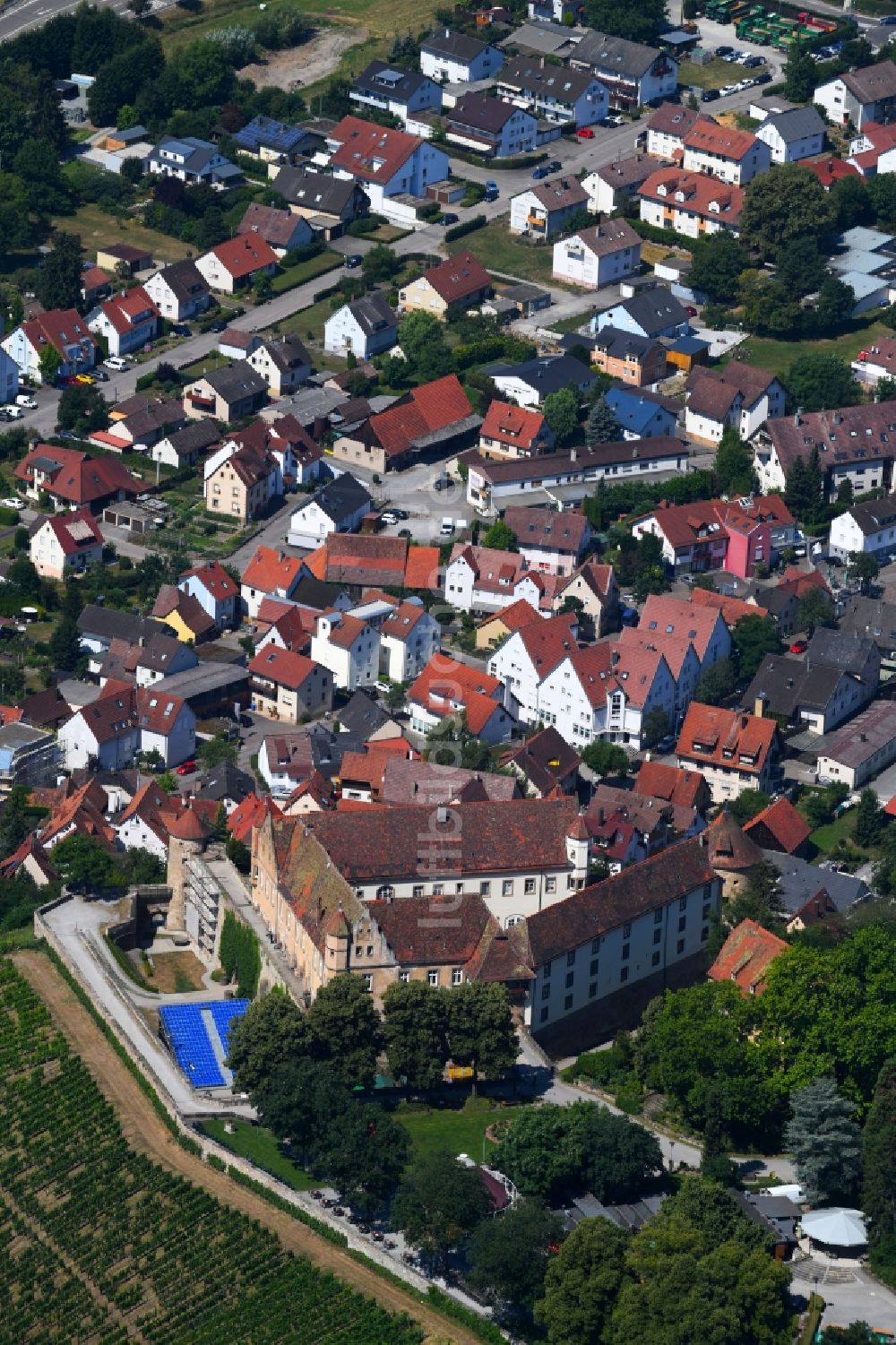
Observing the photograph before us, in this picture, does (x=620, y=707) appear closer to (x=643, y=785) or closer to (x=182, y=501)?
(x=643, y=785)

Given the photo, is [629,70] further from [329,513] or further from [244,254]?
[329,513]

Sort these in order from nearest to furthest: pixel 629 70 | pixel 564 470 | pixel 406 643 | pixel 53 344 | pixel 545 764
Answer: pixel 545 764, pixel 406 643, pixel 564 470, pixel 53 344, pixel 629 70

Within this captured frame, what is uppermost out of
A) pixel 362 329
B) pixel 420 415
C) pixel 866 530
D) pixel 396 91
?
pixel 396 91

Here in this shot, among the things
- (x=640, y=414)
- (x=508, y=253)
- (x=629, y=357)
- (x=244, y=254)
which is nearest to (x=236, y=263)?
(x=244, y=254)

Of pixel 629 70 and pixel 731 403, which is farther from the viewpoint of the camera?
pixel 629 70

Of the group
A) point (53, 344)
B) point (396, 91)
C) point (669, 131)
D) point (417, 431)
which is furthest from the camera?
point (396, 91)

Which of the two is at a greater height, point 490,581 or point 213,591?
point 213,591

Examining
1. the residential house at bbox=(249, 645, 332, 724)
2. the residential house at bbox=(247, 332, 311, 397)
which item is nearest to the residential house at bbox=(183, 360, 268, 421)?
the residential house at bbox=(247, 332, 311, 397)
